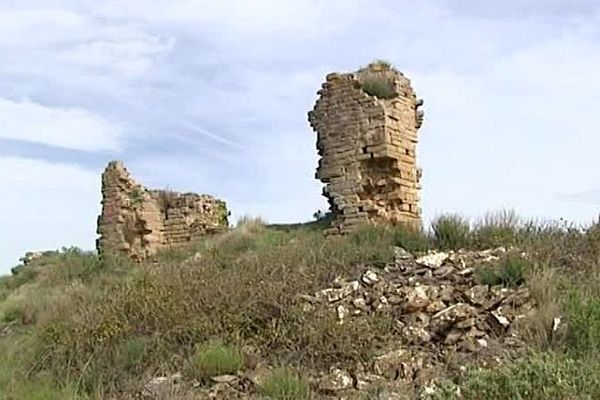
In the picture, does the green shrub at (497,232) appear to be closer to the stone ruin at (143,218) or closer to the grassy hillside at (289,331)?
the grassy hillside at (289,331)

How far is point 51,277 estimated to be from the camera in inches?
746

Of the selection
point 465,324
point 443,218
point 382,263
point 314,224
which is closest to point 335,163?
point 314,224

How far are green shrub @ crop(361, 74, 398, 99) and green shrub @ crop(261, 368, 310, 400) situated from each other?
345 inches

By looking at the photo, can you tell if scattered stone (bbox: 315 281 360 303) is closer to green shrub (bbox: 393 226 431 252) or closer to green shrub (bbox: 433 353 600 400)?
green shrub (bbox: 393 226 431 252)

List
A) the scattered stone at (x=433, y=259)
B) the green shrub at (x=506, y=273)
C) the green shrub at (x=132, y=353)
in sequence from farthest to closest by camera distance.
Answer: the scattered stone at (x=433, y=259) → the green shrub at (x=506, y=273) → the green shrub at (x=132, y=353)

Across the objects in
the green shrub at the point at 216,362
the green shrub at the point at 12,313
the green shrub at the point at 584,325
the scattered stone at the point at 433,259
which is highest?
the scattered stone at the point at 433,259

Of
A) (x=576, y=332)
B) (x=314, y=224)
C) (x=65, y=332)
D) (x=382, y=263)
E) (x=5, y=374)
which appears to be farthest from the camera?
(x=314, y=224)

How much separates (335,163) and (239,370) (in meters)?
7.52

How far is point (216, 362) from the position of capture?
29.3 ft

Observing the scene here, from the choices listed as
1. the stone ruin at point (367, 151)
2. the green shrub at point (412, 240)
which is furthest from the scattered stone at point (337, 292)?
the stone ruin at point (367, 151)

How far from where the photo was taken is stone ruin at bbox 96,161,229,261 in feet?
66.0

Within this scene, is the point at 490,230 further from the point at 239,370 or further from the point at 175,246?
the point at 175,246

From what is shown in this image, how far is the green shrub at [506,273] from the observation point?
9906mm

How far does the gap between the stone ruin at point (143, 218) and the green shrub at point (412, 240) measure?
25.3 feet
